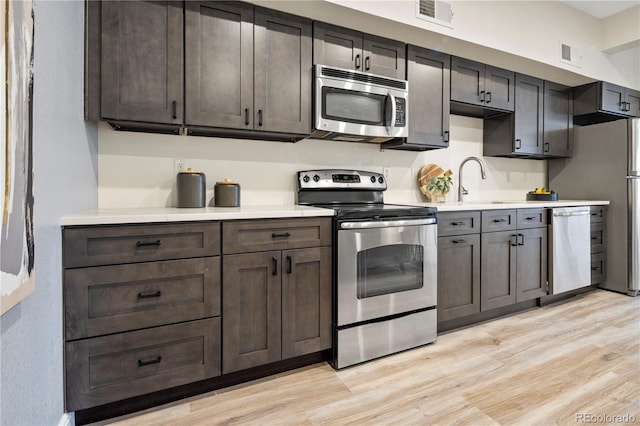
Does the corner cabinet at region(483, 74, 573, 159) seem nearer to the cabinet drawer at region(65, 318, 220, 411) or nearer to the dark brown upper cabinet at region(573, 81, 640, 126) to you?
the dark brown upper cabinet at region(573, 81, 640, 126)

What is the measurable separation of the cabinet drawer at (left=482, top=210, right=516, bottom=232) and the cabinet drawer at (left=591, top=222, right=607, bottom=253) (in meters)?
1.35

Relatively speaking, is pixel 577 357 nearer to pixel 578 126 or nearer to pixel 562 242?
pixel 562 242

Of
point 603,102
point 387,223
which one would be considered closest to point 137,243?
point 387,223

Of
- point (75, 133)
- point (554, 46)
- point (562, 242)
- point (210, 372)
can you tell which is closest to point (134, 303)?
point (210, 372)

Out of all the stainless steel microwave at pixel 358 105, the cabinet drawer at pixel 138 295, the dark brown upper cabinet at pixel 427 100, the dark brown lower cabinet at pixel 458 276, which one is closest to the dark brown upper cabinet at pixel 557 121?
the dark brown upper cabinet at pixel 427 100

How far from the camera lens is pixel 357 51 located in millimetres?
2355

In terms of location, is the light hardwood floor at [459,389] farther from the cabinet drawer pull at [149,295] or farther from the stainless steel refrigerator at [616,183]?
the stainless steel refrigerator at [616,183]

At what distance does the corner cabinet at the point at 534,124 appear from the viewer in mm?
3221

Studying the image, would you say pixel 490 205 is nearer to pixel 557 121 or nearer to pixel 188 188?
pixel 557 121

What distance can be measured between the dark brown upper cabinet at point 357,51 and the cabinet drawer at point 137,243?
4.58 ft

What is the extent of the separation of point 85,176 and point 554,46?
3966mm

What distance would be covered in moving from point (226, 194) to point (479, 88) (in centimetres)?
236

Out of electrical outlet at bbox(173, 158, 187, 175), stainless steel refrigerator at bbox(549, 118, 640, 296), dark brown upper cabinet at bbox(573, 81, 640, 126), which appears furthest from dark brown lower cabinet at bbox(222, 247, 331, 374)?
dark brown upper cabinet at bbox(573, 81, 640, 126)

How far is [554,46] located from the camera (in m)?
3.13
